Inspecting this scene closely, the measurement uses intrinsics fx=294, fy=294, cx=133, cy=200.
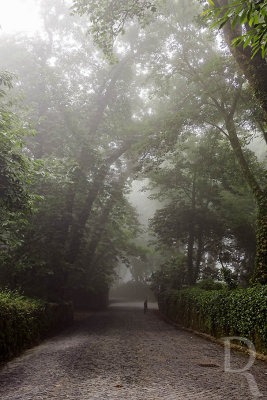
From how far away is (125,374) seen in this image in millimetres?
5523

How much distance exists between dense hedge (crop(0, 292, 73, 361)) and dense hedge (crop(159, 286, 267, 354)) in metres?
5.95

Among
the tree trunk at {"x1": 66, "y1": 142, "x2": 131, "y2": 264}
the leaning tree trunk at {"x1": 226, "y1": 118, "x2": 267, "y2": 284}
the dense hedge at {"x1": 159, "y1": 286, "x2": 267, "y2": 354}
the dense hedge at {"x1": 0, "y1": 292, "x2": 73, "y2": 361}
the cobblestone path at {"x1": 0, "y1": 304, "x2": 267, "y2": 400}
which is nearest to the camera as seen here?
the cobblestone path at {"x1": 0, "y1": 304, "x2": 267, "y2": 400}

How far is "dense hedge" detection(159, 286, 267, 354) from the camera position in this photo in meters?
6.93

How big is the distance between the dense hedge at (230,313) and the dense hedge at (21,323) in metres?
5.95

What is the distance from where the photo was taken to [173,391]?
4.50 meters

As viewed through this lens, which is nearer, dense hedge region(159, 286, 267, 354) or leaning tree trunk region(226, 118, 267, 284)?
dense hedge region(159, 286, 267, 354)

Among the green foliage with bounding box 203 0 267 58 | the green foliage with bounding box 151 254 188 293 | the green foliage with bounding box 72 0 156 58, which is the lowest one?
the green foliage with bounding box 151 254 188 293

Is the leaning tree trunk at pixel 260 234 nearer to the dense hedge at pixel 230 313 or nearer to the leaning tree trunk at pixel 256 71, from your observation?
the dense hedge at pixel 230 313

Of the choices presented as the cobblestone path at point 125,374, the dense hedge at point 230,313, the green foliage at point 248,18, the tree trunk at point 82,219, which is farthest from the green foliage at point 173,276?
the green foliage at point 248,18

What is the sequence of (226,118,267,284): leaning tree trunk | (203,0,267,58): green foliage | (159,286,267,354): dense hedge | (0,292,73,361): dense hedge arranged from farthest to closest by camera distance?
(226,118,267,284): leaning tree trunk → (0,292,73,361): dense hedge → (159,286,267,354): dense hedge → (203,0,267,58): green foliage

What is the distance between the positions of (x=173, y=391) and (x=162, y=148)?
1074 centimetres

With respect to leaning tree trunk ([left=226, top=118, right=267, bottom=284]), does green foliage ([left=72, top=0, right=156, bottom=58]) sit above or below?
above

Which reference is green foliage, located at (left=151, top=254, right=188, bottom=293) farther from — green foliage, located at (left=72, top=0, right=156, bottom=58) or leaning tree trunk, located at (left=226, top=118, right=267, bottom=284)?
green foliage, located at (left=72, top=0, right=156, bottom=58)

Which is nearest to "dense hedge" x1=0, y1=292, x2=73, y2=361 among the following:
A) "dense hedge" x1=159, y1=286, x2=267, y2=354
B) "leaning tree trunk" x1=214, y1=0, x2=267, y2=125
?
"dense hedge" x1=159, y1=286, x2=267, y2=354
